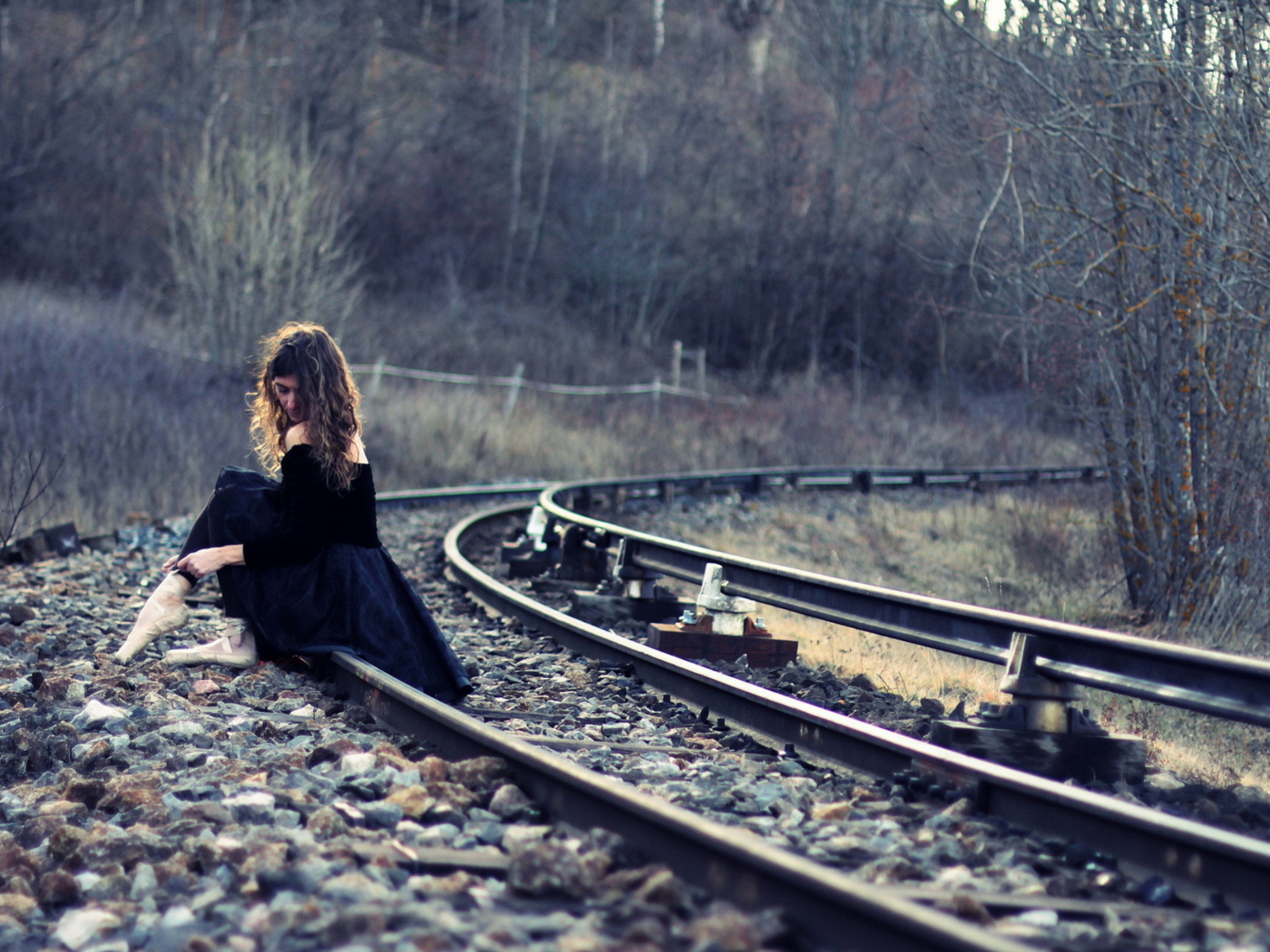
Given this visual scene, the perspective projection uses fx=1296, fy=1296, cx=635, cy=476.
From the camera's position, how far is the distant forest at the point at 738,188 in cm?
1038

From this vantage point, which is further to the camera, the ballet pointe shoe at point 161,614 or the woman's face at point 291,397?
the ballet pointe shoe at point 161,614

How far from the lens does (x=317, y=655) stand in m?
6.05

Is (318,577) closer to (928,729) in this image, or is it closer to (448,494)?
(928,729)

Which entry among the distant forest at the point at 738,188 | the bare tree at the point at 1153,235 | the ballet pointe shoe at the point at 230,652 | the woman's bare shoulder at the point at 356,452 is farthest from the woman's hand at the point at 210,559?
the distant forest at the point at 738,188

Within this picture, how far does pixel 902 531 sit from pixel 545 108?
1193 inches

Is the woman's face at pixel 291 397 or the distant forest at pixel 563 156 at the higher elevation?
the distant forest at pixel 563 156

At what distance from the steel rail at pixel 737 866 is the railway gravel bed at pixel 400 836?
79 millimetres

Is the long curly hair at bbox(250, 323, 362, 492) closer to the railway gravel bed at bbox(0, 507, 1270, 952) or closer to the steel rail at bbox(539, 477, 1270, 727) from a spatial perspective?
the railway gravel bed at bbox(0, 507, 1270, 952)

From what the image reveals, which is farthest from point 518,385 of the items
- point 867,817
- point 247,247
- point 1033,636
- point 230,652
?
point 867,817

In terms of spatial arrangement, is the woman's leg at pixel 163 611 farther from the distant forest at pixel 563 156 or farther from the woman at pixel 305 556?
the distant forest at pixel 563 156

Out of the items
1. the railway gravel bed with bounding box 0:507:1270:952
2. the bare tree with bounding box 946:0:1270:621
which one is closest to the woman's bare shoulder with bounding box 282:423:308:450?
the railway gravel bed with bounding box 0:507:1270:952

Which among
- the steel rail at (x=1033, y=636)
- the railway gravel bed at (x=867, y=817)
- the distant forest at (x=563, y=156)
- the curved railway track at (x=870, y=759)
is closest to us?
the curved railway track at (x=870, y=759)

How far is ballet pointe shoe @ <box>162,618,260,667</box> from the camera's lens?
20.0 ft

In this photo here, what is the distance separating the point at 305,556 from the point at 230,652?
0.70 m
